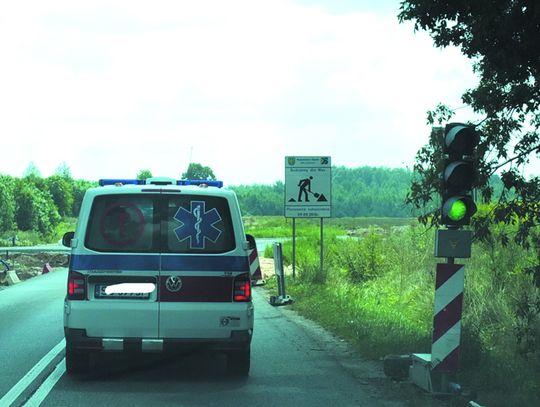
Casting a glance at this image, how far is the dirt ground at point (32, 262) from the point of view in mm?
29198

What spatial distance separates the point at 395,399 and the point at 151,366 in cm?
317

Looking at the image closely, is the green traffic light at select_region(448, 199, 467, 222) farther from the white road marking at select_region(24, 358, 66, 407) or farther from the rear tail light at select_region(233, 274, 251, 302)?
the white road marking at select_region(24, 358, 66, 407)

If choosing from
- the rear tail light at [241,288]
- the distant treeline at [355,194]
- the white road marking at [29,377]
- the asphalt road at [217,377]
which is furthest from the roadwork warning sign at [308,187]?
the distant treeline at [355,194]

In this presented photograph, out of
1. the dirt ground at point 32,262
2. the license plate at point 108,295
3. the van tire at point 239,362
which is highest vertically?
the license plate at point 108,295

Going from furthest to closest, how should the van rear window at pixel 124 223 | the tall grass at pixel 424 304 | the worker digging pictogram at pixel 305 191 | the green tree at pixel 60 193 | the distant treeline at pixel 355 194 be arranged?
the distant treeline at pixel 355 194 → the green tree at pixel 60 193 → the worker digging pictogram at pixel 305 191 → the tall grass at pixel 424 304 → the van rear window at pixel 124 223

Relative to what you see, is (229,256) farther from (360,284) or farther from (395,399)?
(360,284)

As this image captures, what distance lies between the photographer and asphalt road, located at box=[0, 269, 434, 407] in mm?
7260

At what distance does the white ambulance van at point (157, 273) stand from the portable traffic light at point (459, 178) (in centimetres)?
220

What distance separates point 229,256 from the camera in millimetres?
7855

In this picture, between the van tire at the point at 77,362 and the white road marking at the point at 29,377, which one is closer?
the white road marking at the point at 29,377

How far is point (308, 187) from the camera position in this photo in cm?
1845

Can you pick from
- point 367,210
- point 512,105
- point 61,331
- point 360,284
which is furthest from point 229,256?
point 367,210

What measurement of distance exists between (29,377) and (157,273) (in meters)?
1.95

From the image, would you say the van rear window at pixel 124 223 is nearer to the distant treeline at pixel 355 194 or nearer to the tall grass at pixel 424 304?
the tall grass at pixel 424 304
